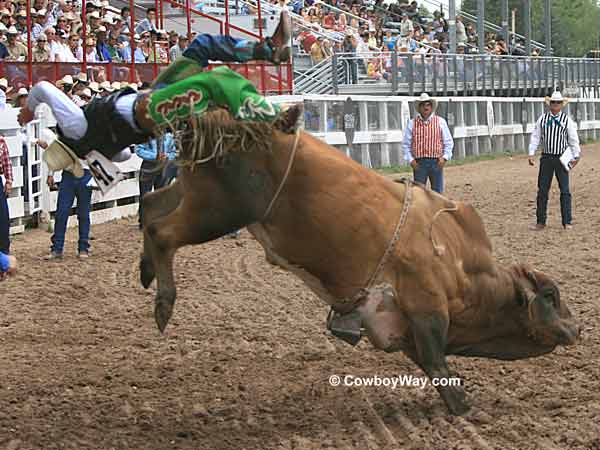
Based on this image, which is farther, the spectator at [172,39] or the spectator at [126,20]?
the spectator at [126,20]

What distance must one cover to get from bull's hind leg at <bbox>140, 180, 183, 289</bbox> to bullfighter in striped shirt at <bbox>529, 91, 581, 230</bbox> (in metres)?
8.35

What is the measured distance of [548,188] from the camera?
13.4 meters

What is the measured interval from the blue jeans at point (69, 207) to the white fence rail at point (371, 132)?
1258mm

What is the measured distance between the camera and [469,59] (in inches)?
1174

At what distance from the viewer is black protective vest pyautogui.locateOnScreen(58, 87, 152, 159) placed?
5.53m

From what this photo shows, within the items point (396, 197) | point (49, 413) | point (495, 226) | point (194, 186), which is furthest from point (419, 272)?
point (495, 226)

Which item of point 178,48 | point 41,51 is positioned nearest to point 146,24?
point 178,48

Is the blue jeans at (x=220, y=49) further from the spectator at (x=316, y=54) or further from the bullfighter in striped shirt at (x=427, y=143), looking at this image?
the spectator at (x=316, y=54)

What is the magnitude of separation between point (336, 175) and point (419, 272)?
0.67 metres

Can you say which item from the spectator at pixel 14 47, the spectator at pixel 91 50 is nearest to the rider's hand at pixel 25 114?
the spectator at pixel 14 47

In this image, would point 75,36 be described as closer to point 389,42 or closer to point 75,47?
point 75,47

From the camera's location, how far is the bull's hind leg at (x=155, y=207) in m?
5.71

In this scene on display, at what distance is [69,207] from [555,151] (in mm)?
6072

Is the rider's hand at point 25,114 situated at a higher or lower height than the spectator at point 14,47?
lower
